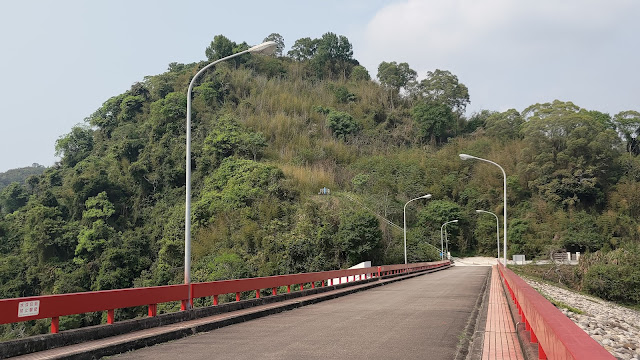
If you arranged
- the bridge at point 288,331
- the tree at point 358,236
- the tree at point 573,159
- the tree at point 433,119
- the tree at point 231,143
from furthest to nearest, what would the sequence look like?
the tree at point 433,119 → the tree at point 573,159 → the tree at point 231,143 → the tree at point 358,236 → the bridge at point 288,331

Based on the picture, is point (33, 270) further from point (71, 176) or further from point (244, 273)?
point (244, 273)

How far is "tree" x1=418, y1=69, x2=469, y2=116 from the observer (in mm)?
109062

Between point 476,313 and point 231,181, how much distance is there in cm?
4786

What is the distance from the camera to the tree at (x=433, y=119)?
103625mm

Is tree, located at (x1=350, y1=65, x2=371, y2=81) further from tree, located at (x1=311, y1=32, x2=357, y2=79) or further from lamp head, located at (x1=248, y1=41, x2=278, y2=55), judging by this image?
lamp head, located at (x1=248, y1=41, x2=278, y2=55)

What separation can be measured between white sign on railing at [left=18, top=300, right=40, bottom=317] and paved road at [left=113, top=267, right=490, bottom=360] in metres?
1.36

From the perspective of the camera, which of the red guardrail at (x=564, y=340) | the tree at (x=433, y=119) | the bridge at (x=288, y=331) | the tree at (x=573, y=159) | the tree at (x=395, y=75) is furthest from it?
the tree at (x=395, y=75)

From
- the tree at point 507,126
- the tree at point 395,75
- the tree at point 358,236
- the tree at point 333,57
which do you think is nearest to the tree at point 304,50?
the tree at point 333,57

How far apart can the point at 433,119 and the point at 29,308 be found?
328ft

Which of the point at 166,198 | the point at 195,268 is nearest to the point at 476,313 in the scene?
the point at 195,268

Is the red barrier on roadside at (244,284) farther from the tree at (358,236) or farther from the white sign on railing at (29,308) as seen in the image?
the tree at (358,236)

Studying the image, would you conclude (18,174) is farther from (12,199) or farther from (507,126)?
(507,126)

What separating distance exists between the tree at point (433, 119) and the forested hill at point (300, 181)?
42 cm

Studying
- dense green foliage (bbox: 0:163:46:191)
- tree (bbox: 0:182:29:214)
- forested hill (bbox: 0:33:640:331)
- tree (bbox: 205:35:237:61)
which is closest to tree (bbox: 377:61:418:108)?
forested hill (bbox: 0:33:640:331)
